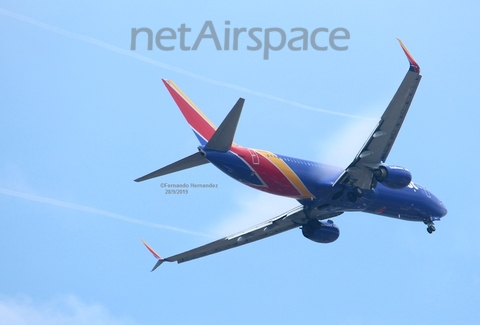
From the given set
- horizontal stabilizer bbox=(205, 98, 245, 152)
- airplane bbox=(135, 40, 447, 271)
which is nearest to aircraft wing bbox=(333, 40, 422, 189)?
airplane bbox=(135, 40, 447, 271)

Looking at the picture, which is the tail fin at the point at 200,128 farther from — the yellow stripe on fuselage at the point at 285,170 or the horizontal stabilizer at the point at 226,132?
the yellow stripe on fuselage at the point at 285,170

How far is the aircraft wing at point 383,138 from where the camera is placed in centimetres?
4184

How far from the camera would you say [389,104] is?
42875 millimetres

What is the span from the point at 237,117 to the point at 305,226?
14.1 meters

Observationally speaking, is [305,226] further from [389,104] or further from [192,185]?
[389,104]

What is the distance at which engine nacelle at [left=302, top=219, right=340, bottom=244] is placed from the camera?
51.3 meters

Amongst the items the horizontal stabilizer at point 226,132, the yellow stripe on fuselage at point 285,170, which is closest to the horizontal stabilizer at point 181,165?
the horizontal stabilizer at point 226,132

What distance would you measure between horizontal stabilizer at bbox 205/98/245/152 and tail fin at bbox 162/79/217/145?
3.96 m

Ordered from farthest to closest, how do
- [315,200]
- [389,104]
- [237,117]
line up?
[315,200] < [389,104] < [237,117]

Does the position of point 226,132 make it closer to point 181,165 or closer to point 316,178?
point 181,165

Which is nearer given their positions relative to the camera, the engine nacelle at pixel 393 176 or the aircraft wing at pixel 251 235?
the engine nacelle at pixel 393 176

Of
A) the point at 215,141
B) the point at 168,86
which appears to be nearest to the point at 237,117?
the point at 215,141

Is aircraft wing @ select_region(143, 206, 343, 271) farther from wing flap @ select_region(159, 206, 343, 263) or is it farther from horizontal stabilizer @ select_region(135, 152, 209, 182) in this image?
horizontal stabilizer @ select_region(135, 152, 209, 182)

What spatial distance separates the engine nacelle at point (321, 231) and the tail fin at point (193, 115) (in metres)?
8.78
